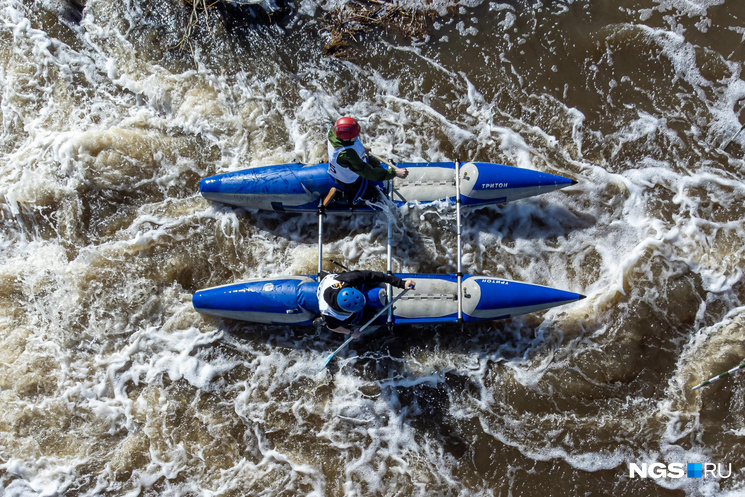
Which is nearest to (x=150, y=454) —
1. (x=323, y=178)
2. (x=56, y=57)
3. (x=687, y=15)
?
(x=323, y=178)

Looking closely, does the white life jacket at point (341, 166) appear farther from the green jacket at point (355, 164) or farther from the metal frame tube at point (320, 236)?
the metal frame tube at point (320, 236)

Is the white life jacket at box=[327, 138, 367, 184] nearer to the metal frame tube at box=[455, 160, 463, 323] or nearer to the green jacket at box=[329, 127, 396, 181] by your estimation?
the green jacket at box=[329, 127, 396, 181]

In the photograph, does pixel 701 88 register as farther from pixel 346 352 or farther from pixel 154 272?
pixel 154 272

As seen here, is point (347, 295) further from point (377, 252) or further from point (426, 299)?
point (377, 252)

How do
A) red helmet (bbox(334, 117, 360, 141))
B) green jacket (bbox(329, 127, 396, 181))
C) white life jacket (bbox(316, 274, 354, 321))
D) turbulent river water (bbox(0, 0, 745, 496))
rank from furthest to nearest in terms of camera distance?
1. turbulent river water (bbox(0, 0, 745, 496))
2. green jacket (bbox(329, 127, 396, 181))
3. white life jacket (bbox(316, 274, 354, 321))
4. red helmet (bbox(334, 117, 360, 141))

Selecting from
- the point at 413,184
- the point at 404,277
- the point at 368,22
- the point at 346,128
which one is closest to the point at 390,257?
the point at 404,277

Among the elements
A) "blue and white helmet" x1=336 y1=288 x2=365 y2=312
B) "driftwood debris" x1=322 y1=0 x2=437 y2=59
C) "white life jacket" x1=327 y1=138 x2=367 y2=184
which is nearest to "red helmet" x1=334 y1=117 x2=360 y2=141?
"white life jacket" x1=327 y1=138 x2=367 y2=184
